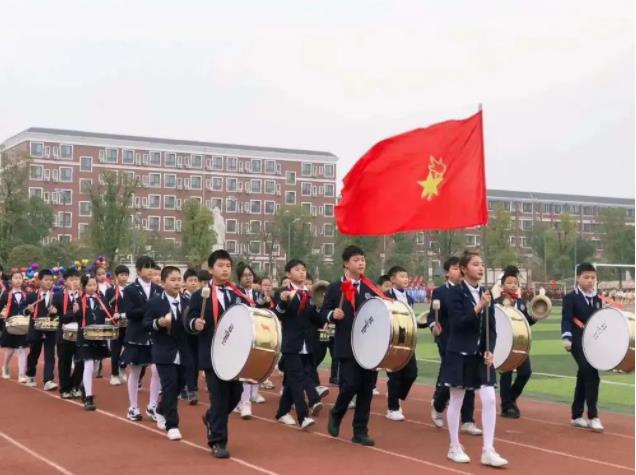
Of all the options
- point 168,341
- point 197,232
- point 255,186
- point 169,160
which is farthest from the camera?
point 255,186

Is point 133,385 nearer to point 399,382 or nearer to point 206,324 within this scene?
point 206,324

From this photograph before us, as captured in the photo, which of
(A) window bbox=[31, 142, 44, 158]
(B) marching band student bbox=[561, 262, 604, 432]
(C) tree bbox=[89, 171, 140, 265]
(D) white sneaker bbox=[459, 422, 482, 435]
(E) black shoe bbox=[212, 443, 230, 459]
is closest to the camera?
(E) black shoe bbox=[212, 443, 230, 459]

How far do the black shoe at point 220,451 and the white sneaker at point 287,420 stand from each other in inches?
80.4

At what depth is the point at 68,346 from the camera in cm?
1211

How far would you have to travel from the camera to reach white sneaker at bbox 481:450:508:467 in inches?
305

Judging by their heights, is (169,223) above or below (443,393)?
above

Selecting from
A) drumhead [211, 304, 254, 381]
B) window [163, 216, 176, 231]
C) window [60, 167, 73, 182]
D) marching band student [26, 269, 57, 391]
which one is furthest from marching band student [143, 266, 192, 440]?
window [163, 216, 176, 231]

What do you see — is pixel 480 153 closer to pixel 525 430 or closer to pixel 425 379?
pixel 525 430

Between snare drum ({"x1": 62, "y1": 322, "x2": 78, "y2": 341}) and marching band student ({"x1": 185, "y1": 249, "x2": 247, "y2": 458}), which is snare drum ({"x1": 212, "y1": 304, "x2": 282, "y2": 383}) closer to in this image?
marching band student ({"x1": 185, "y1": 249, "x2": 247, "y2": 458})

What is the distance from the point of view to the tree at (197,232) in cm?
6488

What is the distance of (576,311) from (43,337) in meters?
8.19

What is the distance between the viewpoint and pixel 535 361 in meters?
18.9

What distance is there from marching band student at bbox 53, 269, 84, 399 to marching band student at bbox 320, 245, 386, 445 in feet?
13.9

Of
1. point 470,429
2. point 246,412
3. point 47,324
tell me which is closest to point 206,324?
point 246,412
